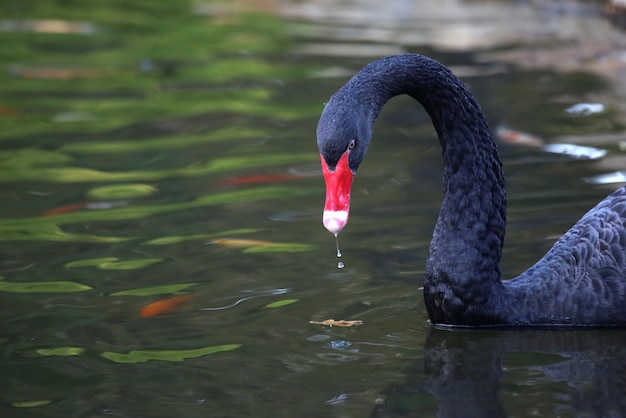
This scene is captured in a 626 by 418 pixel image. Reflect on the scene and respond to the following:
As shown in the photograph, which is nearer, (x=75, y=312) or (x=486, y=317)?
(x=486, y=317)

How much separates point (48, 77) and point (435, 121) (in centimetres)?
594

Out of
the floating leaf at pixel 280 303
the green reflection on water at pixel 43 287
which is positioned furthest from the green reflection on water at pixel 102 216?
the floating leaf at pixel 280 303

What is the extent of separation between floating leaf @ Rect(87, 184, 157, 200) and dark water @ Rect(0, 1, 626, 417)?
20 mm

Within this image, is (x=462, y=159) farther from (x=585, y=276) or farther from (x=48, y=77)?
(x=48, y=77)

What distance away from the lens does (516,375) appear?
11.8 feet

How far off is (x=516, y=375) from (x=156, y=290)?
4.96 ft

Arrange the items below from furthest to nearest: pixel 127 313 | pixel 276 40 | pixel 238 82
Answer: pixel 276 40
pixel 238 82
pixel 127 313

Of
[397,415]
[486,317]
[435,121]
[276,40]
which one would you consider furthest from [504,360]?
[276,40]

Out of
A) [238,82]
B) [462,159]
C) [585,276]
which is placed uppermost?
[238,82]

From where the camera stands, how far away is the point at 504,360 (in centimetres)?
374

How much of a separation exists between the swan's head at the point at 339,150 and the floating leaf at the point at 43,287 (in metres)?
1.42

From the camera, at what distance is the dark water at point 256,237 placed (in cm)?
354

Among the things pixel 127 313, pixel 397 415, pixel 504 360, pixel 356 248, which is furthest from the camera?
pixel 356 248

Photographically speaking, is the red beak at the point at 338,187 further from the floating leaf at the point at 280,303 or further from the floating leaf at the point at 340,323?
the floating leaf at the point at 280,303
